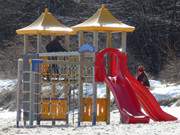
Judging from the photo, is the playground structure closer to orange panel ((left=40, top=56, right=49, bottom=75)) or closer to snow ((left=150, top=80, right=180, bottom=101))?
orange panel ((left=40, top=56, right=49, bottom=75))

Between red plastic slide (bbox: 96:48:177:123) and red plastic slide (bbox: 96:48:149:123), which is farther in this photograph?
red plastic slide (bbox: 96:48:177:123)

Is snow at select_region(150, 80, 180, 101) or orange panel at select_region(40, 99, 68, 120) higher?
orange panel at select_region(40, 99, 68, 120)

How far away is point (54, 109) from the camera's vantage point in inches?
708

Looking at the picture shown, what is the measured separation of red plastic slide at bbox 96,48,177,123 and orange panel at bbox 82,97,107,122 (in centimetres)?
55

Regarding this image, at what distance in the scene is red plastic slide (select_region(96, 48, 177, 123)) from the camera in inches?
695

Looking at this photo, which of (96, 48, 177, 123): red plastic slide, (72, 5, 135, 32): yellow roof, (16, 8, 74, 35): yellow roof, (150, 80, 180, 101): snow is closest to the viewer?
(96, 48, 177, 123): red plastic slide

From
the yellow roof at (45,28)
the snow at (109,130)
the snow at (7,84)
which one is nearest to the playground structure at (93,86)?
the snow at (109,130)

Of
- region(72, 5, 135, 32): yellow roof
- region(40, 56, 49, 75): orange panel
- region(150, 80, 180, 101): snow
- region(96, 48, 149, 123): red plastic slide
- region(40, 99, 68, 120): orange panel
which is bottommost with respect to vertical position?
region(150, 80, 180, 101): snow

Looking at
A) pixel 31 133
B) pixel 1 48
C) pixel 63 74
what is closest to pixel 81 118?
pixel 63 74

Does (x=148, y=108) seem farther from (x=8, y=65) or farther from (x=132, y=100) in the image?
(x=8, y=65)

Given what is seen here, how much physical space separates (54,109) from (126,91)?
190 cm

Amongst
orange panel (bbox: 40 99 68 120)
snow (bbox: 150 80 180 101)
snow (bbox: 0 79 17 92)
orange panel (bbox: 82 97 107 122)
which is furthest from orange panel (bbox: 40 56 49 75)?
snow (bbox: 0 79 17 92)

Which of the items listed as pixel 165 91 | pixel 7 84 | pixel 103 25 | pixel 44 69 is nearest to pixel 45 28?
pixel 44 69

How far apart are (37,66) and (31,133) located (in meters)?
2.69
